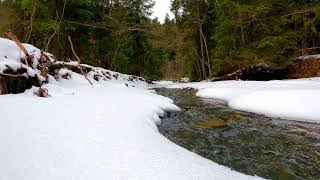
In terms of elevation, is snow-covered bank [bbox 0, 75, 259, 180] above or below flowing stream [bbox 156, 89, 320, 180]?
above

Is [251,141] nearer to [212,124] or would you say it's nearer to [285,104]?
[212,124]

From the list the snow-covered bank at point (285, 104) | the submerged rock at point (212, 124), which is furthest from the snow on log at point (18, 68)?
the snow-covered bank at point (285, 104)

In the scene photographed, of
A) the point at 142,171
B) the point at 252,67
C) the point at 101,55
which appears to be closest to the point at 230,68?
the point at 252,67

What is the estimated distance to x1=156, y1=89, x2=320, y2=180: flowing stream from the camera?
437 centimetres

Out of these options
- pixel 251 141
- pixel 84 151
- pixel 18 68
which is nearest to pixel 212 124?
pixel 251 141

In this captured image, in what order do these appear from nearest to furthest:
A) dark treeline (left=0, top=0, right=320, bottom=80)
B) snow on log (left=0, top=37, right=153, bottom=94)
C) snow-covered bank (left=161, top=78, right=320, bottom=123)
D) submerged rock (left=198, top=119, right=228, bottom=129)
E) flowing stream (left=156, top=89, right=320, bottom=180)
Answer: flowing stream (left=156, top=89, right=320, bottom=180) → submerged rock (left=198, top=119, right=228, bottom=129) → snow on log (left=0, top=37, right=153, bottom=94) → snow-covered bank (left=161, top=78, right=320, bottom=123) → dark treeline (left=0, top=0, right=320, bottom=80)

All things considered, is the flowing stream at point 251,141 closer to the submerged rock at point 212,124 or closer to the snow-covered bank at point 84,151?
the submerged rock at point 212,124

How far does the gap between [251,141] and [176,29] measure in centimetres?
2582

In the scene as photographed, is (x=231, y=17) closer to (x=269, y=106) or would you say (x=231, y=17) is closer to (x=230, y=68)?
(x=230, y=68)

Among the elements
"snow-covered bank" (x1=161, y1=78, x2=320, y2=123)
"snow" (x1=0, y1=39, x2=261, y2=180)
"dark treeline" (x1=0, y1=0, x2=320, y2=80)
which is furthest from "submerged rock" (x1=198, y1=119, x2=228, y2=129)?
"dark treeline" (x1=0, y1=0, x2=320, y2=80)

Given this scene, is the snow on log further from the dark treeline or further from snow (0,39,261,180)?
the dark treeline

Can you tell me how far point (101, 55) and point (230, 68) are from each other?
1292 centimetres

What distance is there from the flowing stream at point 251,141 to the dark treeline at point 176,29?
7563 millimetres

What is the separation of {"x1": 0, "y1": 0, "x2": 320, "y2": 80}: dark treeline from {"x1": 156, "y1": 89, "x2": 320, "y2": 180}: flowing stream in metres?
7.56
